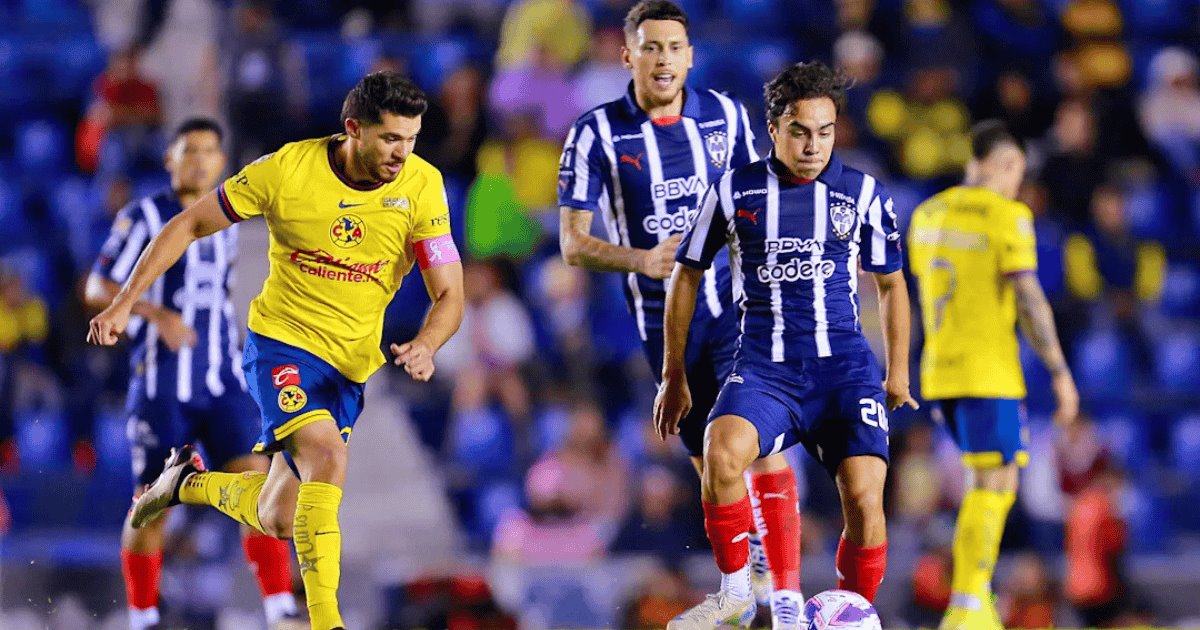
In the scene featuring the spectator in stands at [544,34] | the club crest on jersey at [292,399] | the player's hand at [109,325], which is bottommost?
the club crest on jersey at [292,399]

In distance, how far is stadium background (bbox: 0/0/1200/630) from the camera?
873 centimetres

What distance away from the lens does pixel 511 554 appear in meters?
9.06

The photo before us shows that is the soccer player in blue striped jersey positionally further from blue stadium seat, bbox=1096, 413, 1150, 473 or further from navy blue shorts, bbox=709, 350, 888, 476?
blue stadium seat, bbox=1096, 413, 1150, 473

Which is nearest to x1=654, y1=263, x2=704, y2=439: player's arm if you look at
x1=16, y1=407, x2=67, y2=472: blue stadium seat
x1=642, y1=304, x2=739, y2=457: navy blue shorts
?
x1=642, y1=304, x2=739, y2=457: navy blue shorts

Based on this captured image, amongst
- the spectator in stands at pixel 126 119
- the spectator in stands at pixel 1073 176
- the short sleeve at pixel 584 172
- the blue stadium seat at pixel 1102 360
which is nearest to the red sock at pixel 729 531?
the short sleeve at pixel 584 172

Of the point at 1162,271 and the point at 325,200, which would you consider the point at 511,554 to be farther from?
the point at 1162,271

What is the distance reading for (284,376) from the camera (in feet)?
17.7

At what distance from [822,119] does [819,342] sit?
0.75m

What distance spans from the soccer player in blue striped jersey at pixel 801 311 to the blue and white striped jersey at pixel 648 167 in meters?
0.63

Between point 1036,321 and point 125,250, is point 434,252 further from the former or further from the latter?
point 1036,321

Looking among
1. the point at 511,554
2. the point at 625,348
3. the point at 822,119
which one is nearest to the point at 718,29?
the point at 625,348

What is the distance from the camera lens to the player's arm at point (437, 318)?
16.6 feet

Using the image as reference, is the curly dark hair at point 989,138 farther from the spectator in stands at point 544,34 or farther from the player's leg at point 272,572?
the spectator in stands at point 544,34

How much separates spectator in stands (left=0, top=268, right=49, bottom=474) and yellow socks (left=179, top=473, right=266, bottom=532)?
4351 millimetres
